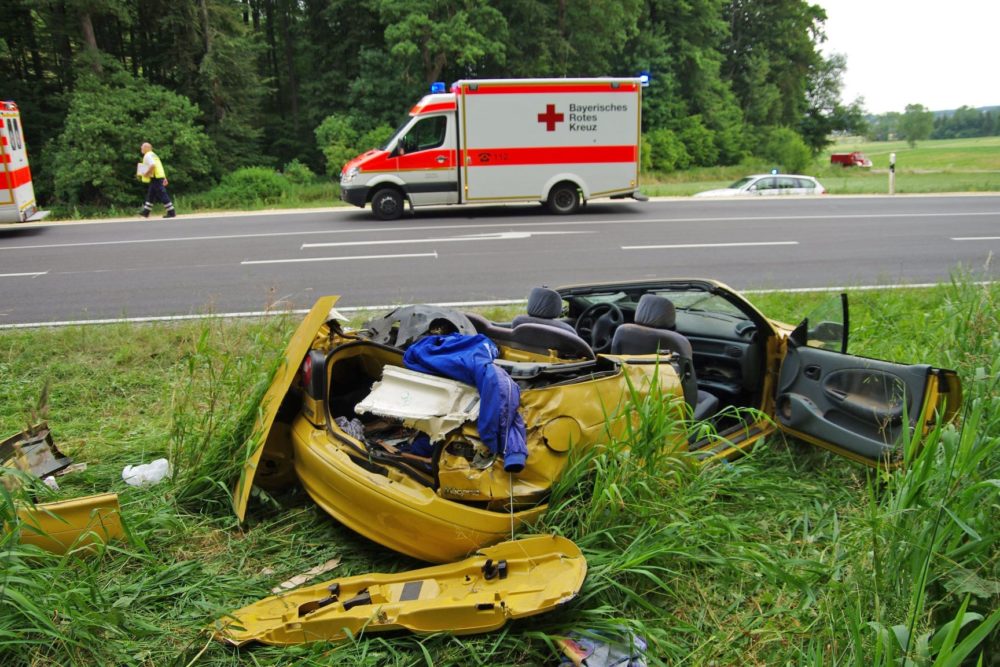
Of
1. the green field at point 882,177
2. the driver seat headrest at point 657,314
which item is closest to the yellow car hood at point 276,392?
the driver seat headrest at point 657,314

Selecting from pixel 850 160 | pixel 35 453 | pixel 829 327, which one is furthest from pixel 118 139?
pixel 850 160

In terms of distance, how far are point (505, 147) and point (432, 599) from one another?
44.7 ft

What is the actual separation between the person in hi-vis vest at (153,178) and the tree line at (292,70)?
3.83 metres

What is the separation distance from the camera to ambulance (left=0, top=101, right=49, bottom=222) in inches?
558

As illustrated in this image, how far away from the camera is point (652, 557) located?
3201mm

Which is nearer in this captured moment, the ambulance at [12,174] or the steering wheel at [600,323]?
the steering wheel at [600,323]

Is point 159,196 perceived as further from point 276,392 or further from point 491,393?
point 491,393

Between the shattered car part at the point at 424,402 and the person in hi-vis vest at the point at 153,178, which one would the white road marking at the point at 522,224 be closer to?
the person in hi-vis vest at the point at 153,178

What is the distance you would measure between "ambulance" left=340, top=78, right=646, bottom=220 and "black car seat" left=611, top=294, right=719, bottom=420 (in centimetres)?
1188

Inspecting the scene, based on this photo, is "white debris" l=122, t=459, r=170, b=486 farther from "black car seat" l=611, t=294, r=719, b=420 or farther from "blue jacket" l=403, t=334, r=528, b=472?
"black car seat" l=611, t=294, r=719, b=420

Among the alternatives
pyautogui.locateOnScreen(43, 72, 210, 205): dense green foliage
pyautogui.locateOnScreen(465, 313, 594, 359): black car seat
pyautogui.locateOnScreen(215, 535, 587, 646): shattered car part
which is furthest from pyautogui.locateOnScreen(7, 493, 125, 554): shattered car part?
pyautogui.locateOnScreen(43, 72, 210, 205): dense green foliage

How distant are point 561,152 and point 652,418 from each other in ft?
43.1

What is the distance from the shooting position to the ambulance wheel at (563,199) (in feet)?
53.4

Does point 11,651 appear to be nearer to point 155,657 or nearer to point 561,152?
point 155,657
